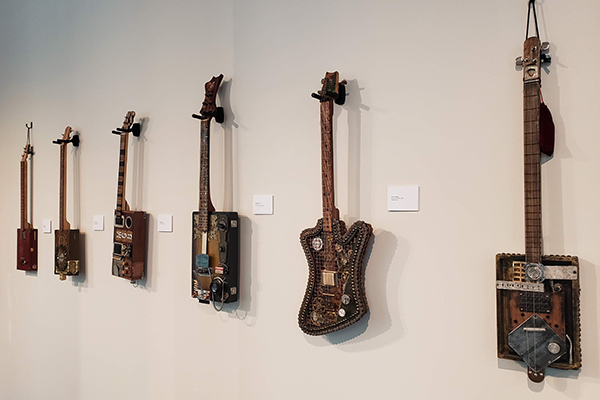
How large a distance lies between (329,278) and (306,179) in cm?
38

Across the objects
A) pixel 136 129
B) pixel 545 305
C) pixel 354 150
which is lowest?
pixel 545 305

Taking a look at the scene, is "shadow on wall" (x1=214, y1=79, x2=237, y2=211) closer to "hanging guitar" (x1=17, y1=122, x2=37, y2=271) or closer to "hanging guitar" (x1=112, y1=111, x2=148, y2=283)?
"hanging guitar" (x1=112, y1=111, x2=148, y2=283)

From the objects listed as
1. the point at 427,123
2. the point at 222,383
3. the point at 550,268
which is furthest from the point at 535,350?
the point at 222,383

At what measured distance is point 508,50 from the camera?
139cm

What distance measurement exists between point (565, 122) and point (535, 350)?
62 cm

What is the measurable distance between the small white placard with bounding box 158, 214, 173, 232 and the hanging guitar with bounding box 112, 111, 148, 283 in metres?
0.10

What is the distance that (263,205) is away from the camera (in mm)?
1881

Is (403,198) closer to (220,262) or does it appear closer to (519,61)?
(519,61)

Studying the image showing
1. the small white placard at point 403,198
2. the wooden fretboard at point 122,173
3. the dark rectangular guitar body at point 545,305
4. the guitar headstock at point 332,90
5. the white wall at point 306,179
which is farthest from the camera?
the wooden fretboard at point 122,173

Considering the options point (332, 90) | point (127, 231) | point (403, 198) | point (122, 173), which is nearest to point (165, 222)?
point (127, 231)

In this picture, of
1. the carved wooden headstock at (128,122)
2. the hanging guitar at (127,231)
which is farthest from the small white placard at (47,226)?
the carved wooden headstock at (128,122)

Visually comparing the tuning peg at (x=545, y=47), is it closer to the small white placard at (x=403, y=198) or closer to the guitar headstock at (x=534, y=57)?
the guitar headstock at (x=534, y=57)

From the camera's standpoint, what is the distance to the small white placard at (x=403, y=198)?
153cm

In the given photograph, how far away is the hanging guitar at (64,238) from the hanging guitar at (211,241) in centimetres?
99
